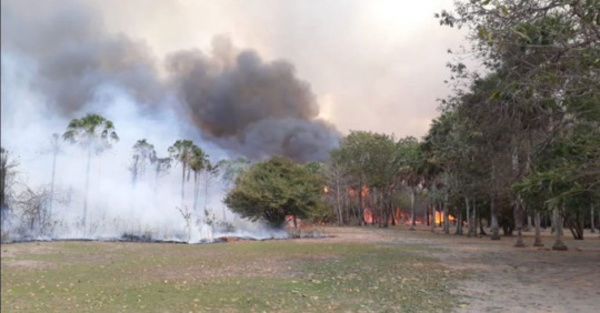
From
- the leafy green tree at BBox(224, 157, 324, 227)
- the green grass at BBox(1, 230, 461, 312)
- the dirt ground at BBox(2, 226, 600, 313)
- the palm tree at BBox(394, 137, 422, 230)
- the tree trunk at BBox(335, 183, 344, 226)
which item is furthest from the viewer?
the tree trunk at BBox(335, 183, 344, 226)

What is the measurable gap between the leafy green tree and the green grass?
73.2 ft

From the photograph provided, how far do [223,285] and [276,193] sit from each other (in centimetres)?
2916

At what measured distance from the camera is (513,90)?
446 inches

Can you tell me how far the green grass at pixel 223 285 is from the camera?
28.2 feet

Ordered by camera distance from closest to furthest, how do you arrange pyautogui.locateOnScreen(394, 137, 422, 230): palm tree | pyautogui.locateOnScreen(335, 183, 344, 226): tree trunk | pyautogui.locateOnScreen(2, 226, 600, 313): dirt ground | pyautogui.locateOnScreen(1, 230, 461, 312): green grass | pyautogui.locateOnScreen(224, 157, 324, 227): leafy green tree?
pyautogui.locateOnScreen(1, 230, 461, 312): green grass
pyautogui.locateOnScreen(2, 226, 600, 313): dirt ground
pyautogui.locateOnScreen(224, 157, 324, 227): leafy green tree
pyautogui.locateOnScreen(394, 137, 422, 230): palm tree
pyautogui.locateOnScreen(335, 183, 344, 226): tree trunk

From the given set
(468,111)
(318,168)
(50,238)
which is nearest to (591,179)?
(468,111)

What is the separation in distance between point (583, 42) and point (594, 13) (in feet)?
3.59

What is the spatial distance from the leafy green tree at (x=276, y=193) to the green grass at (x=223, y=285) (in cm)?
2233

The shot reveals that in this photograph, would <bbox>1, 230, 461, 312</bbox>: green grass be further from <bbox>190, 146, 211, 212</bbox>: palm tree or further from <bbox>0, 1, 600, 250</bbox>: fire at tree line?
<bbox>190, 146, 211, 212</bbox>: palm tree

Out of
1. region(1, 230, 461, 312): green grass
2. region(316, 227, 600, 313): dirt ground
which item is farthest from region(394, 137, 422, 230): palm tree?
region(1, 230, 461, 312): green grass

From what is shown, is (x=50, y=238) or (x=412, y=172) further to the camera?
(x=412, y=172)

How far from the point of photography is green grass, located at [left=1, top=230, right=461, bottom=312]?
28.2 ft

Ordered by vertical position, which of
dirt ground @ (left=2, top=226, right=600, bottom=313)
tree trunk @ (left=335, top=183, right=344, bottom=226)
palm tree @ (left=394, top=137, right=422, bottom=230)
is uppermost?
palm tree @ (left=394, top=137, right=422, bottom=230)

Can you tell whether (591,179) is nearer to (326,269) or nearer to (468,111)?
(468,111)
